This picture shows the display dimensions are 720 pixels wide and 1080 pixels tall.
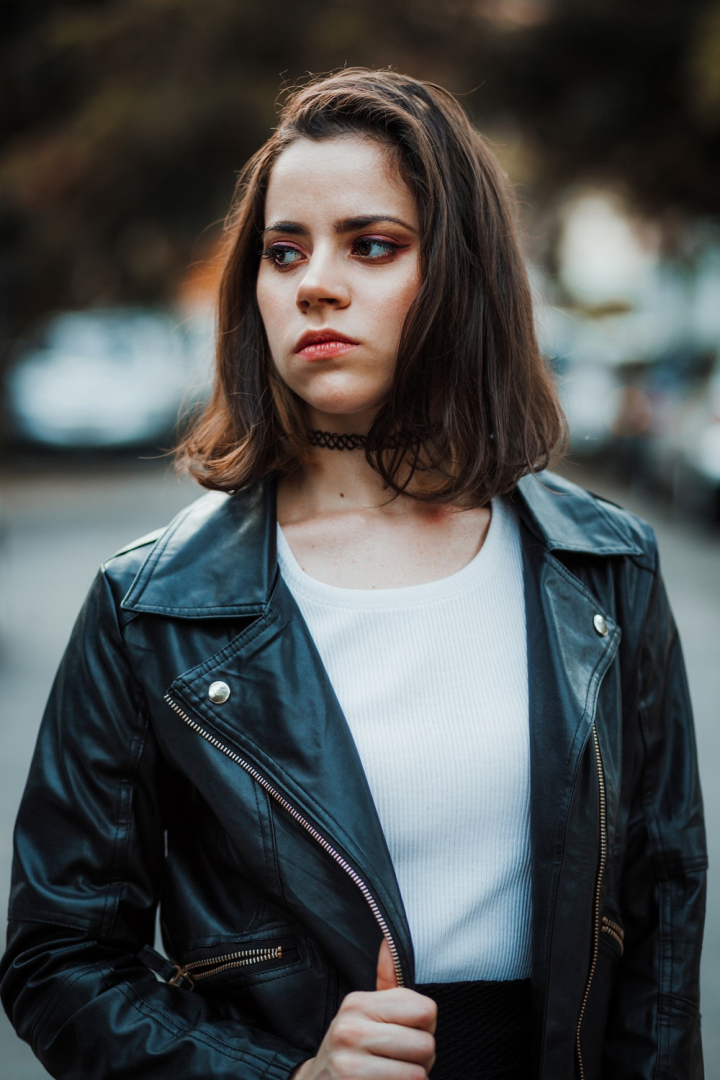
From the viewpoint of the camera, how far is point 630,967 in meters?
1.89

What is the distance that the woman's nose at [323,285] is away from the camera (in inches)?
68.6

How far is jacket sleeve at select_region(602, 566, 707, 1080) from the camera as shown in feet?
6.00

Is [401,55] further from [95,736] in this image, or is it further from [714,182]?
[95,736]

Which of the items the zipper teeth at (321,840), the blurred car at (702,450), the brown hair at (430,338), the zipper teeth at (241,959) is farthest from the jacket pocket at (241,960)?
the blurred car at (702,450)

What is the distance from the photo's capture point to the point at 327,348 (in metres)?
1.77

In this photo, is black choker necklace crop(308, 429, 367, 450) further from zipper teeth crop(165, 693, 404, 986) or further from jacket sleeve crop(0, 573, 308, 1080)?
zipper teeth crop(165, 693, 404, 986)

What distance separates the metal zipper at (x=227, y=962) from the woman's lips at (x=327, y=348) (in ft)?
2.85

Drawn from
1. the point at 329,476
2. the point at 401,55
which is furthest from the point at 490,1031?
the point at 401,55

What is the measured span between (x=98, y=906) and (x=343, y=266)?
3.29 ft

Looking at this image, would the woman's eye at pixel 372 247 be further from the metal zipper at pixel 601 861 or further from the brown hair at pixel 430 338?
the metal zipper at pixel 601 861

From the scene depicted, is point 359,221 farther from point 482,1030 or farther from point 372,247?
point 482,1030

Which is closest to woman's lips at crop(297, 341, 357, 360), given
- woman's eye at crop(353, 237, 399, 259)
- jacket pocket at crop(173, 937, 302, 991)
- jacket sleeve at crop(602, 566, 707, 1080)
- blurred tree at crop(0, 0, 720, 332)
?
woman's eye at crop(353, 237, 399, 259)

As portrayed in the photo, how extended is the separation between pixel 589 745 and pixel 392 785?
0.98 feet

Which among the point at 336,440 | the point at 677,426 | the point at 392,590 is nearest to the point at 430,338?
the point at 336,440
